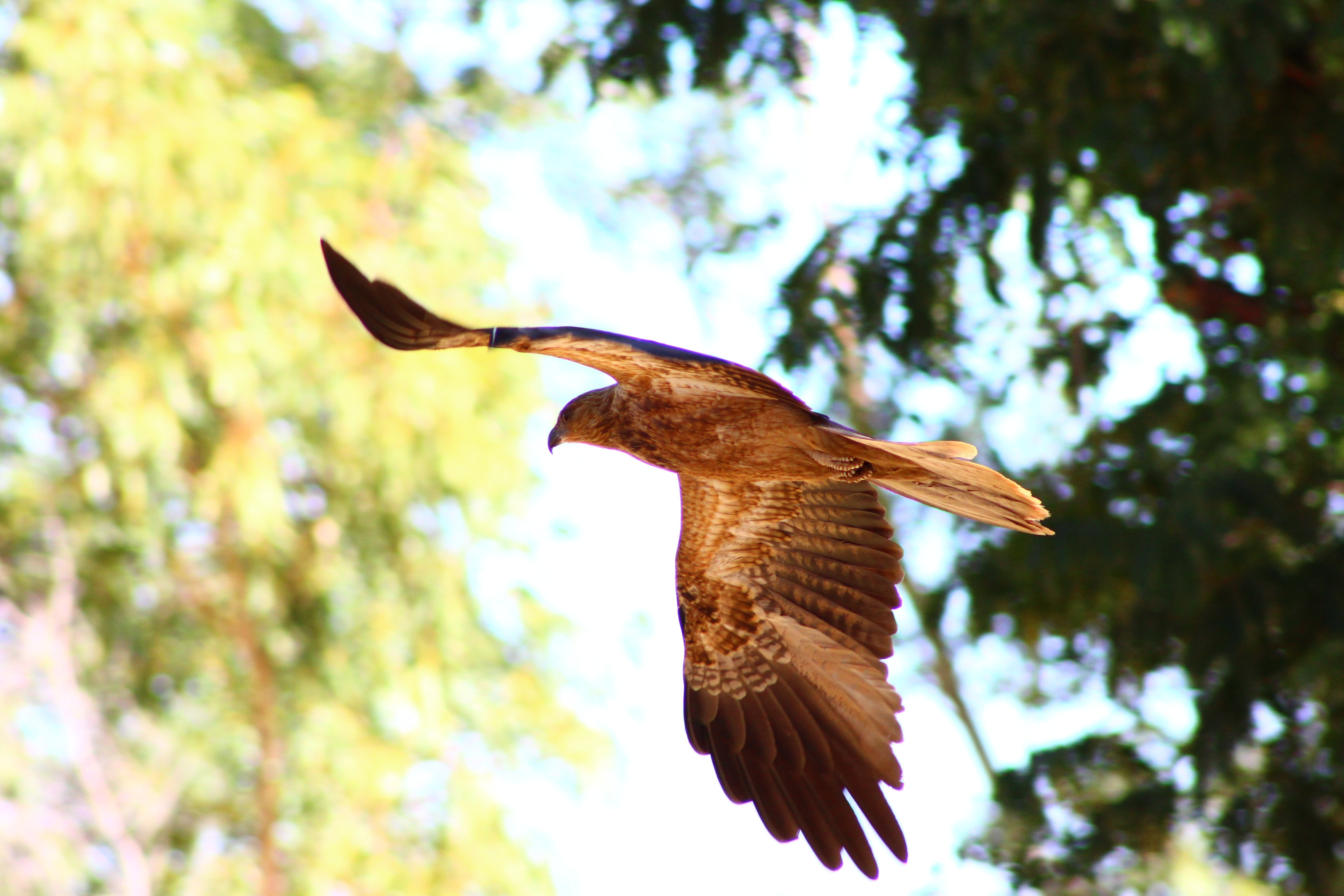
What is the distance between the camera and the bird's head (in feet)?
13.3

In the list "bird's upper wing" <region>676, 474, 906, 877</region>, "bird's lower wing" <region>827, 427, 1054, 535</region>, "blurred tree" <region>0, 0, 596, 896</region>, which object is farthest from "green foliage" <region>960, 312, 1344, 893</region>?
"blurred tree" <region>0, 0, 596, 896</region>

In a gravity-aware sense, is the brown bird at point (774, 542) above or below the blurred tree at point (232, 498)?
below

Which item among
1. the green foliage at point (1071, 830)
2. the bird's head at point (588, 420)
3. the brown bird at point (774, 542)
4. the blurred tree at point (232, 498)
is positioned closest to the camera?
the brown bird at point (774, 542)

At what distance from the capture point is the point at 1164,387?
5977 mm

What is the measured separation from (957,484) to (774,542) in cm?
114

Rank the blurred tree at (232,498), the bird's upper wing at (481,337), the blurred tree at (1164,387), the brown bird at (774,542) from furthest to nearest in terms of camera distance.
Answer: the blurred tree at (232,498)
the blurred tree at (1164,387)
the brown bird at (774,542)
the bird's upper wing at (481,337)

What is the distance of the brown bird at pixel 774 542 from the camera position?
11.8ft

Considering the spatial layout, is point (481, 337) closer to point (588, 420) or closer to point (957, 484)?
point (588, 420)

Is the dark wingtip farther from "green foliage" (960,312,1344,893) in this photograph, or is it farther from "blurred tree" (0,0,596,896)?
"blurred tree" (0,0,596,896)

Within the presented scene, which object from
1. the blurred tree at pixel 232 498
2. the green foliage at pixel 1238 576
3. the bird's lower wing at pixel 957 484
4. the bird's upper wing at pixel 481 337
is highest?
the blurred tree at pixel 232 498

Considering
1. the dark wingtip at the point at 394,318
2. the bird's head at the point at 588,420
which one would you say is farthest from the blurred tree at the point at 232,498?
the dark wingtip at the point at 394,318

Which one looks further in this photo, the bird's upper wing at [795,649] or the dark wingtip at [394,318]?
the bird's upper wing at [795,649]

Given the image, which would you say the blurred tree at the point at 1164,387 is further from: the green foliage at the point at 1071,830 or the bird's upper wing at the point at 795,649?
the bird's upper wing at the point at 795,649

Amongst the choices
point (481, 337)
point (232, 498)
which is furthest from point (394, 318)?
point (232, 498)
